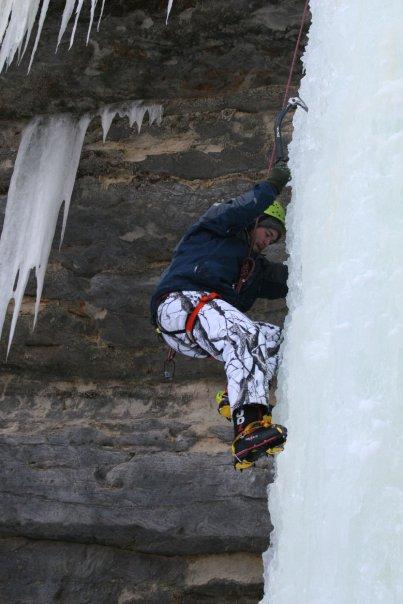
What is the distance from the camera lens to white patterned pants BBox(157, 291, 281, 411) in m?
3.20

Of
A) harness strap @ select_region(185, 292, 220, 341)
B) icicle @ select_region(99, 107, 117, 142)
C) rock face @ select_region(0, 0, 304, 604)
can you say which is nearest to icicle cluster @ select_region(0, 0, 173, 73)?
rock face @ select_region(0, 0, 304, 604)

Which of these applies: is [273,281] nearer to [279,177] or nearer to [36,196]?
[279,177]

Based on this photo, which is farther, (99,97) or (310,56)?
(99,97)

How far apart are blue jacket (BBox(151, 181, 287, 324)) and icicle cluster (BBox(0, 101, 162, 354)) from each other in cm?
167

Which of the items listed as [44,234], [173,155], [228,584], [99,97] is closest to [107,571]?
[228,584]

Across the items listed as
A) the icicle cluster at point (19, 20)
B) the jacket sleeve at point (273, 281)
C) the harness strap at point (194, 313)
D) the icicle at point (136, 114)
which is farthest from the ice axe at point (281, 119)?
the icicle at point (136, 114)

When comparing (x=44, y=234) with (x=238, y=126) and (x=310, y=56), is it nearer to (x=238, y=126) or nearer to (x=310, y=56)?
(x=238, y=126)

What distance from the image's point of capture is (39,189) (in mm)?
5398

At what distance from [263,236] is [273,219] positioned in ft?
0.24

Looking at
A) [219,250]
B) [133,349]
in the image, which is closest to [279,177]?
[219,250]

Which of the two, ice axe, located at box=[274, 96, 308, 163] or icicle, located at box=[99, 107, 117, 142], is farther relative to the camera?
icicle, located at box=[99, 107, 117, 142]

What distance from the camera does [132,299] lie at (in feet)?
17.1

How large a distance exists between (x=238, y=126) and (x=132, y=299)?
1.04 metres

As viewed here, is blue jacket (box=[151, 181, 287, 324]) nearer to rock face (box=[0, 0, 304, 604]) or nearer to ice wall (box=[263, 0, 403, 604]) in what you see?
ice wall (box=[263, 0, 403, 604])
